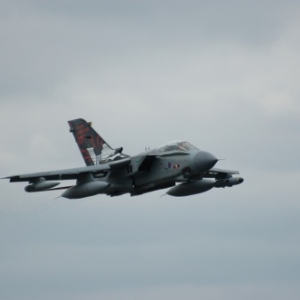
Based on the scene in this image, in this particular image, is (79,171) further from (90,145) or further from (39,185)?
(90,145)

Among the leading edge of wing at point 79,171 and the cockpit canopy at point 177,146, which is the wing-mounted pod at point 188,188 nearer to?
the cockpit canopy at point 177,146

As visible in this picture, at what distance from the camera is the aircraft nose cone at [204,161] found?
6550cm

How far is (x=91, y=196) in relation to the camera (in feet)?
219

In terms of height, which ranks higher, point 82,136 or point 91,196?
point 82,136

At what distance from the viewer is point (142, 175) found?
6812 centimetres

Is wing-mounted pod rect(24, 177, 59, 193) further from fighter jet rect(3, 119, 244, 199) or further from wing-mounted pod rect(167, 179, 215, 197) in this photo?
wing-mounted pod rect(167, 179, 215, 197)

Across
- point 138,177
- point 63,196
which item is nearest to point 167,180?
point 138,177

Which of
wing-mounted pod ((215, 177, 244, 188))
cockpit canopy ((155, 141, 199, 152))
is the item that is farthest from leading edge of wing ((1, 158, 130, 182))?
wing-mounted pod ((215, 177, 244, 188))

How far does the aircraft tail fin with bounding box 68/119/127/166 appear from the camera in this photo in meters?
73.8

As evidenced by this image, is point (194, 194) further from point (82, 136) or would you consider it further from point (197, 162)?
point (82, 136)

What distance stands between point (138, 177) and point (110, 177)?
1950 millimetres

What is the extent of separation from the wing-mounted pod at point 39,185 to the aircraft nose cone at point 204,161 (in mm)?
8808

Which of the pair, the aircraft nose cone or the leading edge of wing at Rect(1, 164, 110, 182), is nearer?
the aircraft nose cone

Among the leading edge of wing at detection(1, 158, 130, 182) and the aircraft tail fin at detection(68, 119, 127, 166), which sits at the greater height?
the aircraft tail fin at detection(68, 119, 127, 166)
